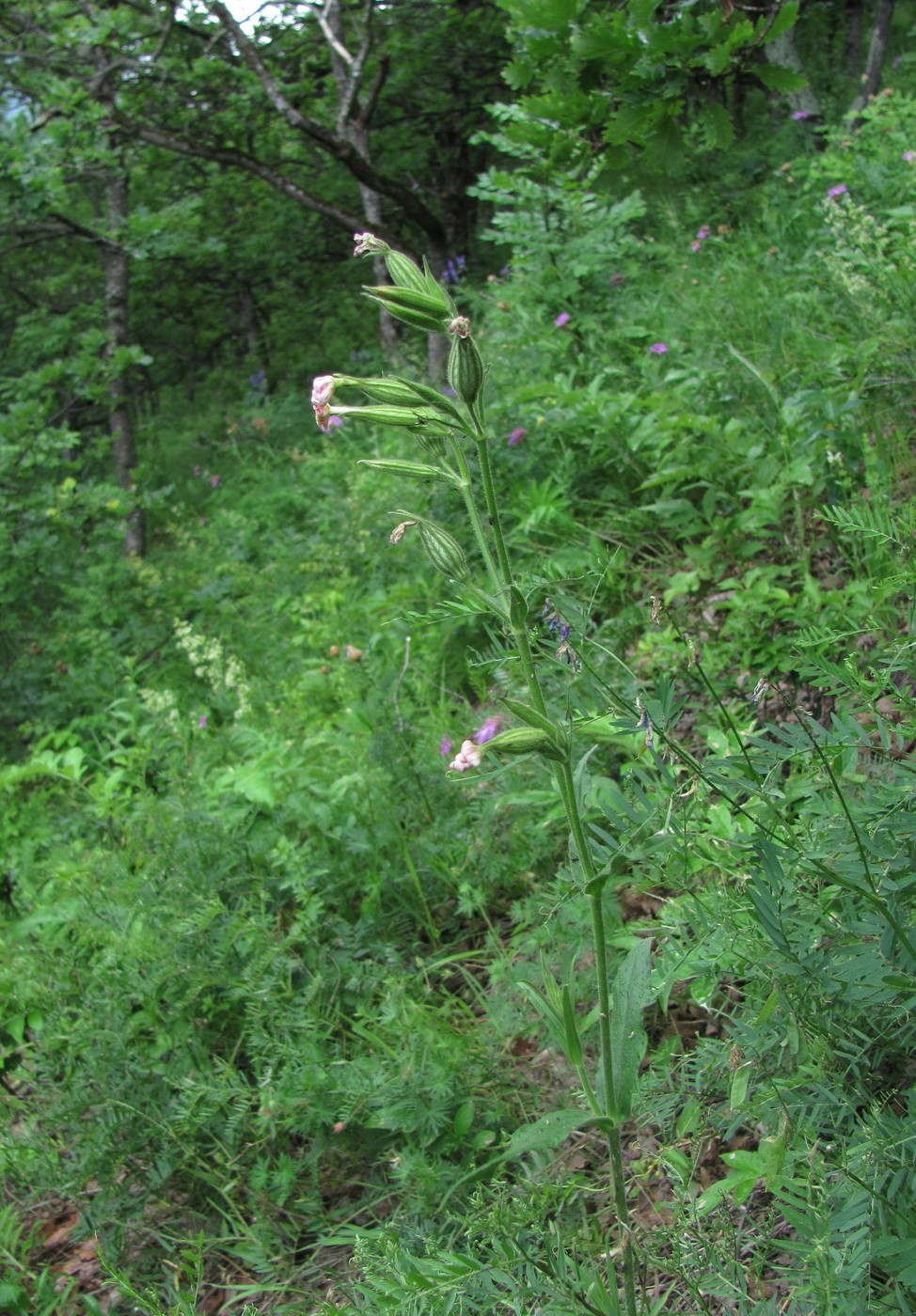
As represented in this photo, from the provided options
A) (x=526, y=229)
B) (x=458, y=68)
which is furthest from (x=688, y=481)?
(x=458, y=68)

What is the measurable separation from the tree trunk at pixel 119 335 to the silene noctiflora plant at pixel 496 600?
15.6 ft

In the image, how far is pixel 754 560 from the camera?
99.3 inches

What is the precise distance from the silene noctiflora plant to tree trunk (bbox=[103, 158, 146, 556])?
477 cm

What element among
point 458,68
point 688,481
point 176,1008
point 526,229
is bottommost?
point 176,1008

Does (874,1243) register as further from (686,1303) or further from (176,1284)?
(176,1284)

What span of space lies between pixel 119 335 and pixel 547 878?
5275 mm

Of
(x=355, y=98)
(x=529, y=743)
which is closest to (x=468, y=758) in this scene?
(x=529, y=743)

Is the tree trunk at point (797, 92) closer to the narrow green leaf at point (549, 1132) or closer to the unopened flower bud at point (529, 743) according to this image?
the unopened flower bud at point (529, 743)

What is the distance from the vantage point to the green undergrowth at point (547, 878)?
1105mm

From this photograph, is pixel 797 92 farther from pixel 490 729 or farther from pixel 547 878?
pixel 547 878

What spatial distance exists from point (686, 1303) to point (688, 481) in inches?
87.1

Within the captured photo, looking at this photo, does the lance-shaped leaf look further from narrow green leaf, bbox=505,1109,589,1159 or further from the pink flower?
the pink flower

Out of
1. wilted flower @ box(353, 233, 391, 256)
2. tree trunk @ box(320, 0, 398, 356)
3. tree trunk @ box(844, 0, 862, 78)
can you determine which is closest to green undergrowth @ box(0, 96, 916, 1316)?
wilted flower @ box(353, 233, 391, 256)

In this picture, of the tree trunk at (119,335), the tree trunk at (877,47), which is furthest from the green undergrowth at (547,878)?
the tree trunk at (119,335)
